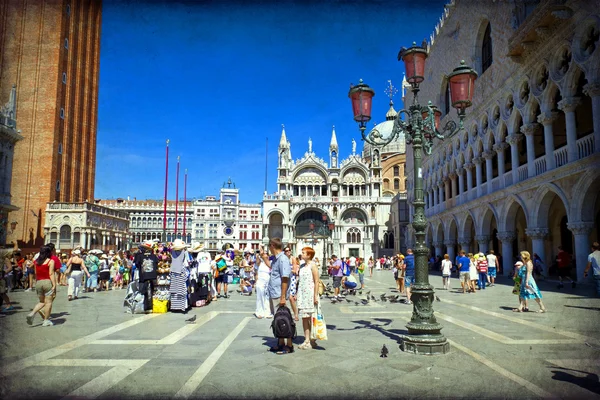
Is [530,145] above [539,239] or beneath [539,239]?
above

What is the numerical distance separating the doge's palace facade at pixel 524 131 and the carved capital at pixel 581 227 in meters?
0.03

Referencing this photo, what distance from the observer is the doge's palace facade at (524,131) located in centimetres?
1423

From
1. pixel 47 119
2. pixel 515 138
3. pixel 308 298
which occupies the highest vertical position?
pixel 47 119

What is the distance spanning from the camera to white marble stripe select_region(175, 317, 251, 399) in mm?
4059

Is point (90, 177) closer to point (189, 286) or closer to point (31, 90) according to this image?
point (31, 90)

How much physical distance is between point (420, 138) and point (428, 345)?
3.34 metres

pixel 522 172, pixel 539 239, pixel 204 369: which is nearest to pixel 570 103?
pixel 522 172

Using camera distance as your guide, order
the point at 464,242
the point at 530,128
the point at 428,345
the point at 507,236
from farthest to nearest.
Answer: the point at 464,242
the point at 507,236
the point at 530,128
the point at 428,345

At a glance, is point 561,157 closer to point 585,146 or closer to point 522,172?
point 585,146

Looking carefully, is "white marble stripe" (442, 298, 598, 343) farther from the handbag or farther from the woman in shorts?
the woman in shorts

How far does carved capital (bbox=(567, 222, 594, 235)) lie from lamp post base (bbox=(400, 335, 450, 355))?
12127 millimetres

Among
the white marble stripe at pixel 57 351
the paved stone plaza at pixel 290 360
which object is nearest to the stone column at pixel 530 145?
the paved stone plaza at pixel 290 360

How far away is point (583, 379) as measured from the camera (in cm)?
449

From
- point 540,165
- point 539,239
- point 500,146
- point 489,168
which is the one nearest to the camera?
point 540,165
